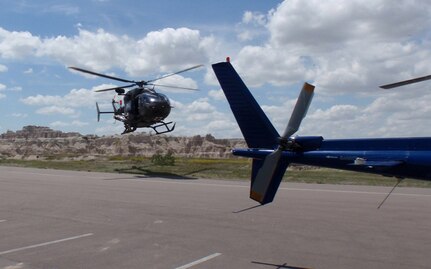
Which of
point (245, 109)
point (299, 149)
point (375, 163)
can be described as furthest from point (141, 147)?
point (375, 163)

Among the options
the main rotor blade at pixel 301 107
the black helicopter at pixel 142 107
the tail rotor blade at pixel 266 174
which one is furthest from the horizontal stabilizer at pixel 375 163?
the black helicopter at pixel 142 107

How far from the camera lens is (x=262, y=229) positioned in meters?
11.8

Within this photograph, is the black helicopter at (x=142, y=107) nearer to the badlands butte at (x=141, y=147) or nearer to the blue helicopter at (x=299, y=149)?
the blue helicopter at (x=299, y=149)

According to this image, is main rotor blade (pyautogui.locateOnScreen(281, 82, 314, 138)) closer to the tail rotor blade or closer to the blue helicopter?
the blue helicopter

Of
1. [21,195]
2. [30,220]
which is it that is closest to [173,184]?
[21,195]

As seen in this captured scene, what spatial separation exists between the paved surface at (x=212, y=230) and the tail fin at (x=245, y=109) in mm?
2260

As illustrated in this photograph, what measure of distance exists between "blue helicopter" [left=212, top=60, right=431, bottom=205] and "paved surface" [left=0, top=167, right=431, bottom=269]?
151cm

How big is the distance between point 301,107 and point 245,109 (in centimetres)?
136

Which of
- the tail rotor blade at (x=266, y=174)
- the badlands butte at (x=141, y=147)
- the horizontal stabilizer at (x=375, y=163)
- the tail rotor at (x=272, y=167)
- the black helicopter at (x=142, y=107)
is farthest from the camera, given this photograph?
the badlands butte at (x=141, y=147)

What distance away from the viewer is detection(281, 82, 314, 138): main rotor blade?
350 inches

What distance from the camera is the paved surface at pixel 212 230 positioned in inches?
349

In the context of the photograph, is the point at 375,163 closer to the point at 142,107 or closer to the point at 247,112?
Result: the point at 247,112

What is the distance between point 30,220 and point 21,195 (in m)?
6.79

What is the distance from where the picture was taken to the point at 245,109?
9.91 metres
